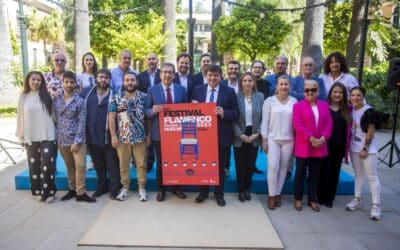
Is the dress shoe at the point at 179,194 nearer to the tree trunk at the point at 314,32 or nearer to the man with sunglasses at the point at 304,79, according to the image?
the man with sunglasses at the point at 304,79

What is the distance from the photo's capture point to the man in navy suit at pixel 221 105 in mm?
4621

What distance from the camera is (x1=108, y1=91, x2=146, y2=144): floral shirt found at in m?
4.62

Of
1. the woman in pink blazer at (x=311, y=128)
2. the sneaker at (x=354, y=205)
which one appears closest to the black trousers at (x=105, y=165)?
the woman in pink blazer at (x=311, y=128)

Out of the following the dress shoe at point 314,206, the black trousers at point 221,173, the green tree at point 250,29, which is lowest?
the dress shoe at point 314,206

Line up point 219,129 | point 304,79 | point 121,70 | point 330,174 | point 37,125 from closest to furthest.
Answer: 1. point 37,125
2. point 219,129
3. point 330,174
4. point 304,79
5. point 121,70

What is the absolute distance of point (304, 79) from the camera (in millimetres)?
5270

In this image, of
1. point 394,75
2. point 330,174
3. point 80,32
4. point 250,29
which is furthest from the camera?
point 250,29

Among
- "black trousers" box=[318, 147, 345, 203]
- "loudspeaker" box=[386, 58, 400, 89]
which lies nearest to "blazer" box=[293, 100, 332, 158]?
"black trousers" box=[318, 147, 345, 203]

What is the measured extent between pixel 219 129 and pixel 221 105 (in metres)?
0.33

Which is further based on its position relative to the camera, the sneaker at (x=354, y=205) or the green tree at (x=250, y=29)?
the green tree at (x=250, y=29)

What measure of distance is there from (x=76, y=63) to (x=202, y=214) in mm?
10543

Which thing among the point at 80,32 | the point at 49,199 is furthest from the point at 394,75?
the point at 80,32

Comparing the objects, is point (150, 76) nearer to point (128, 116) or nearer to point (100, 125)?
point (128, 116)

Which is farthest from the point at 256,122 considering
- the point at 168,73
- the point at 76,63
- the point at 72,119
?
the point at 76,63
